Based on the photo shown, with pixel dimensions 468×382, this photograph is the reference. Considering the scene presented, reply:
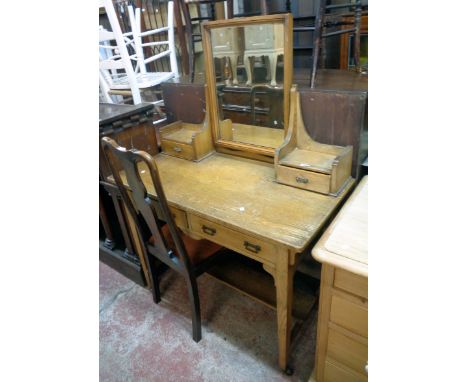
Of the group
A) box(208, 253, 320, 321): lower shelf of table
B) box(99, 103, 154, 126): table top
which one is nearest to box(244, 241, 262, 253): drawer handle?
box(208, 253, 320, 321): lower shelf of table

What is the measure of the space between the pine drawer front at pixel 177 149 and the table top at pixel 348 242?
2.45ft

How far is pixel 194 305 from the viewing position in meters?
1.34

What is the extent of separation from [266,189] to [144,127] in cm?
73

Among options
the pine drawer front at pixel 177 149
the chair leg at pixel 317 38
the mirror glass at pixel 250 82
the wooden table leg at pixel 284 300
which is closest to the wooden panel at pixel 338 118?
the mirror glass at pixel 250 82

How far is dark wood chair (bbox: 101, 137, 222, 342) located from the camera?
1054 mm

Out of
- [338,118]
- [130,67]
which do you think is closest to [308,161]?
[338,118]

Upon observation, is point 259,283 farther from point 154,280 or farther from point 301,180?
point 301,180

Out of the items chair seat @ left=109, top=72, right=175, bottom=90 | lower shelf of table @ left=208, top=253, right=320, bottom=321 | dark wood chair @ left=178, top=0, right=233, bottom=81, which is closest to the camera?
lower shelf of table @ left=208, top=253, right=320, bottom=321

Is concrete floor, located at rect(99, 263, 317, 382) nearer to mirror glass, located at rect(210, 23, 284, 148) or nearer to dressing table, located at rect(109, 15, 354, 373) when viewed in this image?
dressing table, located at rect(109, 15, 354, 373)

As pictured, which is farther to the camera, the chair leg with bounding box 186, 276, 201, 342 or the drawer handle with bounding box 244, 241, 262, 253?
the chair leg with bounding box 186, 276, 201, 342

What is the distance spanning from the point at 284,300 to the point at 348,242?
1.20 ft

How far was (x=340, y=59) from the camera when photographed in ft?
7.78
